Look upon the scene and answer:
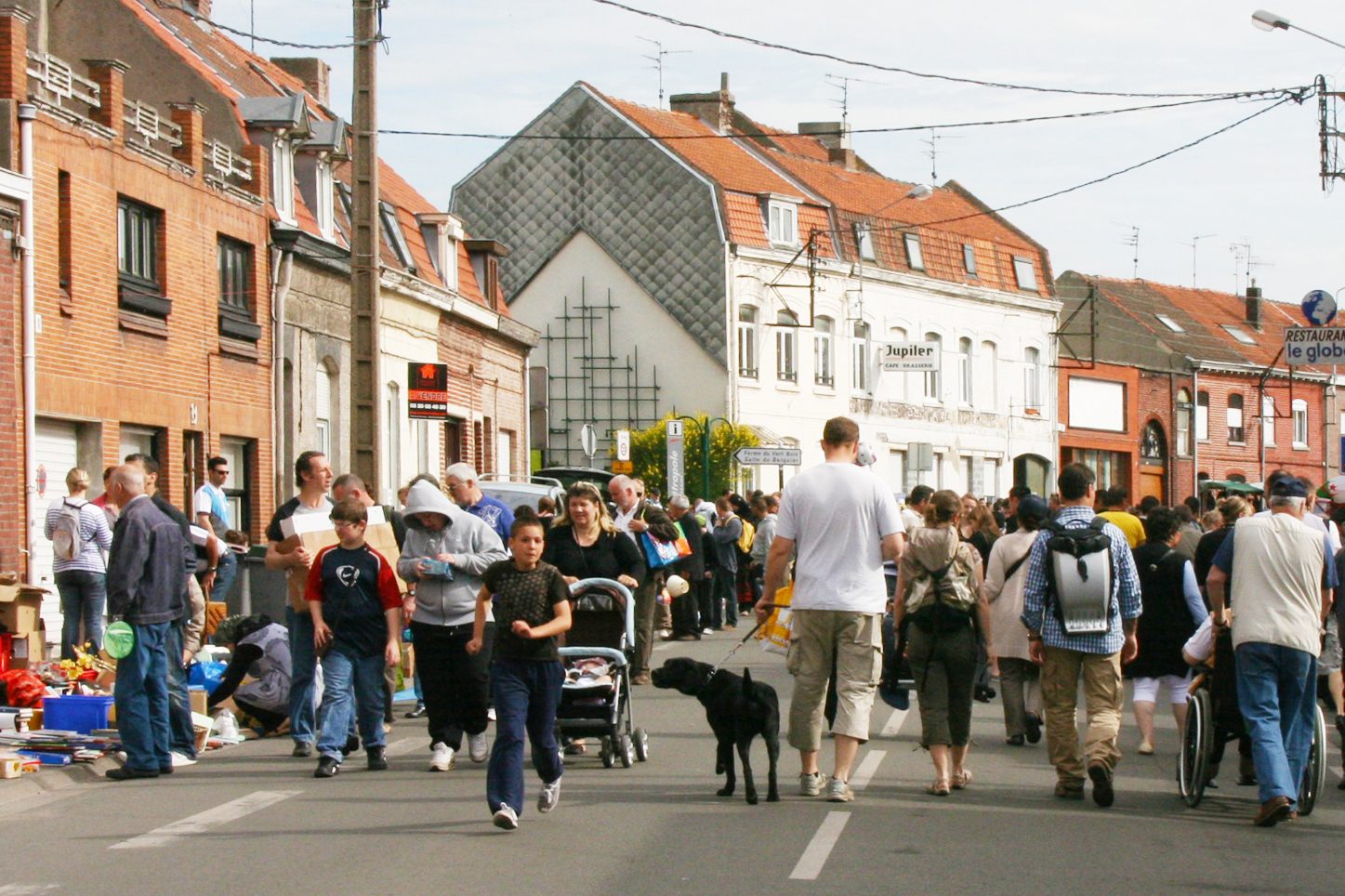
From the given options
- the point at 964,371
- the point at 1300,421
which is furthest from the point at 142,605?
the point at 1300,421

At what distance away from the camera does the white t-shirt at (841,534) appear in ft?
35.5

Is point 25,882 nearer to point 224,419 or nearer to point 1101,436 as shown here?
point 224,419

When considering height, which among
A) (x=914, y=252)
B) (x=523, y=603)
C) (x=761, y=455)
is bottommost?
(x=523, y=603)

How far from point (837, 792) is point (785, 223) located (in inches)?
1694

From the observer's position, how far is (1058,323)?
65.3 m

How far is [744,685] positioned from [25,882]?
3790 mm

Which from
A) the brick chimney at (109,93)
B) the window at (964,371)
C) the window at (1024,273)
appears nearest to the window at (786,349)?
the window at (964,371)

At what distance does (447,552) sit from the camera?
40.7ft

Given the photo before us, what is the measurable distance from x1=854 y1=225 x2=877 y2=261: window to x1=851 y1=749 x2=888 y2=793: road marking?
42.6m

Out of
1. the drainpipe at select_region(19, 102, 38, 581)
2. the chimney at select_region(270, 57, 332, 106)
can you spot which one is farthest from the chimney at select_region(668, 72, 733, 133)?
the drainpipe at select_region(19, 102, 38, 581)

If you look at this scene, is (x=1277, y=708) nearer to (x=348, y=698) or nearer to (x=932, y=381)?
(x=348, y=698)

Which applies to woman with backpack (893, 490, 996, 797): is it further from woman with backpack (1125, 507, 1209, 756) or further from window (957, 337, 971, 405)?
window (957, 337, 971, 405)

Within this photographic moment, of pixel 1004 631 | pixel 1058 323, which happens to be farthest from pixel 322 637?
pixel 1058 323

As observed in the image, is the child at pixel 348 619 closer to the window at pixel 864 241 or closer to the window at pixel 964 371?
the window at pixel 864 241
